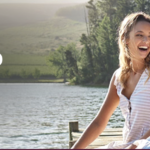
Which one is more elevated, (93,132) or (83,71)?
(93,132)

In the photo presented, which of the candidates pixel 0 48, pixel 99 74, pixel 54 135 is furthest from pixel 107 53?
pixel 0 48

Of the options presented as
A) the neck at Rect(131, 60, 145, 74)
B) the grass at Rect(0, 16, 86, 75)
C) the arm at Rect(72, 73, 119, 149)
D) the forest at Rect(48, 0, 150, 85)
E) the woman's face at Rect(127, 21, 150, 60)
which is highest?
the woman's face at Rect(127, 21, 150, 60)

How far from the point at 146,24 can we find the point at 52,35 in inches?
6768

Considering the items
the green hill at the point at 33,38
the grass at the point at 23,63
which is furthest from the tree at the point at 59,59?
the green hill at the point at 33,38

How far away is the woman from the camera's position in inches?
67.0

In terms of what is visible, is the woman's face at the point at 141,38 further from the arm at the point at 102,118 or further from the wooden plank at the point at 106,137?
the wooden plank at the point at 106,137

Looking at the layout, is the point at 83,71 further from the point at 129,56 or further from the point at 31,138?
the point at 129,56

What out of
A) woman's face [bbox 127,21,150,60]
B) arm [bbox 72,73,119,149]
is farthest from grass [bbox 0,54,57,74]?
woman's face [bbox 127,21,150,60]

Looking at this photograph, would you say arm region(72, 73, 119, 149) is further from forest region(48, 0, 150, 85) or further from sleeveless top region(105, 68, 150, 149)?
forest region(48, 0, 150, 85)

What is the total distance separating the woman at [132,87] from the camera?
170cm

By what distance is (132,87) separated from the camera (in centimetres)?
180

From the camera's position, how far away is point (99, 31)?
62594 mm

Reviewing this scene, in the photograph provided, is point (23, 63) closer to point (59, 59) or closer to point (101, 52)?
point (59, 59)

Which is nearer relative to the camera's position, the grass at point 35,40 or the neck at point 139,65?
the neck at point 139,65
